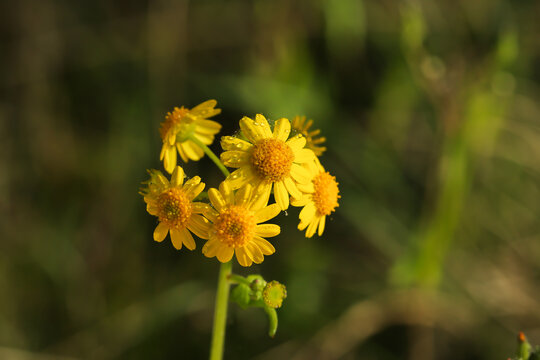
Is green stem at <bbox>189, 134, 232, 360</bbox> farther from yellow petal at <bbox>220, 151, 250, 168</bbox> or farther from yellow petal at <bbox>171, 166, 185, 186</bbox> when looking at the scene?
yellow petal at <bbox>171, 166, 185, 186</bbox>

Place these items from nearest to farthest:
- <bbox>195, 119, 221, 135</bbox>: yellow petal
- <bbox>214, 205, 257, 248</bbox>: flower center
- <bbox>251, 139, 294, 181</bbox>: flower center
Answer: <bbox>214, 205, 257, 248</bbox>: flower center
<bbox>251, 139, 294, 181</bbox>: flower center
<bbox>195, 119, 221, 135</bbox>: yellow petal

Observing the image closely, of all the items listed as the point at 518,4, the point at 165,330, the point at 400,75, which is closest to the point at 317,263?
the point at 165,330

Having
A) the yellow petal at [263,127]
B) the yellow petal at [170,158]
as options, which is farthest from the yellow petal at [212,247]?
the yellow petal at [263,127]

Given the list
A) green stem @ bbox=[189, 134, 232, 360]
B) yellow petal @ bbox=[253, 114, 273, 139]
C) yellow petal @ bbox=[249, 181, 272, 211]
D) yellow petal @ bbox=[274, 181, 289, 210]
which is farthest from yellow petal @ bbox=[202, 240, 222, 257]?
yellow petal @ bbox=[253, 114, 273, 139]

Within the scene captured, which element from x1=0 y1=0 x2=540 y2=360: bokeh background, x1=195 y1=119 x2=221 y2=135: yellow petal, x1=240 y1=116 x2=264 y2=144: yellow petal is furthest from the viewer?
x1=0 y1=0 x2=540 y2=360: bokeh background

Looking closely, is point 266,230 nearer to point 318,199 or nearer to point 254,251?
point 254,251

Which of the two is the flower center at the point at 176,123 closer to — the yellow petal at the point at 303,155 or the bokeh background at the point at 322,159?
the yellow petal at the point at 303,155

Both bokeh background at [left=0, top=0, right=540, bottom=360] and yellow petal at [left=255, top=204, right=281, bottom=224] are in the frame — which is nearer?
yellow petal at [left=255, top=204, right=281, bottom=224]

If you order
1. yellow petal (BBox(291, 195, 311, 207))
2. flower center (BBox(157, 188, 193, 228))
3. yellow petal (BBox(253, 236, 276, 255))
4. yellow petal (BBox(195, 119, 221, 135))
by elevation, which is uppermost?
yellow petal (BBox(195, 119, 221, 135))
